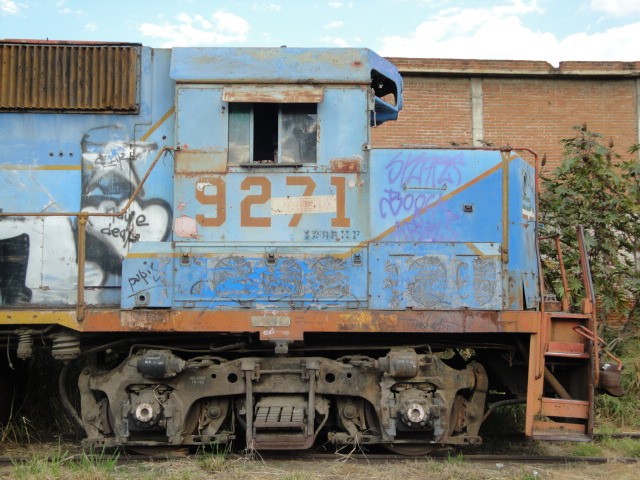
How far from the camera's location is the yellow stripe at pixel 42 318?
5824 mm

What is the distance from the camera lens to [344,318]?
19.1 ft

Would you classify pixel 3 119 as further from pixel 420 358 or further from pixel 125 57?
pixel 420 358

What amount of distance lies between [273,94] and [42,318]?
3.03m

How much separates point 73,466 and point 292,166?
11.0 feet

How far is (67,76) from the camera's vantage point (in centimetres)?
648

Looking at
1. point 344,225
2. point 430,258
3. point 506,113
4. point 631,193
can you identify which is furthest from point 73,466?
point 506,113

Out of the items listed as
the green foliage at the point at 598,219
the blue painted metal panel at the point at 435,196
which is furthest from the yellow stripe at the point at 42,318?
the green foliage at the point at 598,219

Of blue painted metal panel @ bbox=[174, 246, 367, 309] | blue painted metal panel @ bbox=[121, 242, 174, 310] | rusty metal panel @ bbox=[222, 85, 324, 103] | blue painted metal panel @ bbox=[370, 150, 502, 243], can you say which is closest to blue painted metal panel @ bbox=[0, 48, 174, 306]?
blue painted metal panel @ bbox=[121, 242, 174, 310]

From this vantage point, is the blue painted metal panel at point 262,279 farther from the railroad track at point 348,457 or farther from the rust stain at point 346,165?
the railroad track at point 348,457

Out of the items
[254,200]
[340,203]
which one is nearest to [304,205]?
[340,203]

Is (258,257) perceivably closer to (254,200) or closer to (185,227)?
(254,200)

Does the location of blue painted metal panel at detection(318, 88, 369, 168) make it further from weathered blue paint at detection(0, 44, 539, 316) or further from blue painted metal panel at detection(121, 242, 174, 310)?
blue painted metal panel at detection(121, 242, 174, 310)

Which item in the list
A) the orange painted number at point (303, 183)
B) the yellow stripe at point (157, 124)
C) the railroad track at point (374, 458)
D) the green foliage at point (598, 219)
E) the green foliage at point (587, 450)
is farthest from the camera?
the green foliage at point (598, 219)

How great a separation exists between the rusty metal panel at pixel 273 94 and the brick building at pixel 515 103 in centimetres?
820
